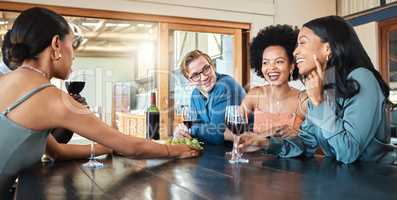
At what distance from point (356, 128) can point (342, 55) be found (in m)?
0.33

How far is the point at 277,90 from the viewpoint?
7.80ft

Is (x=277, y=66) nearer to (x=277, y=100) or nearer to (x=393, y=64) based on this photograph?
(x=277, y=100)

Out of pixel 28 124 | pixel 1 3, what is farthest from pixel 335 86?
pixel 1 3

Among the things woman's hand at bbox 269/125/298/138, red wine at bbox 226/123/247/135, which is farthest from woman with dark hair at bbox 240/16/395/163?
woman's hand at bbox 269/125/298/138

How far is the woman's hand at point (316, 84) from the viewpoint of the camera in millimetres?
1517

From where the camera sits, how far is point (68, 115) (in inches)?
48.0

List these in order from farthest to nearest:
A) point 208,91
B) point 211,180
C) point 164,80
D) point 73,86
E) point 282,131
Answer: point 164,80 < point 208,91 < point 282,131 < point 73,86 < point 211,180

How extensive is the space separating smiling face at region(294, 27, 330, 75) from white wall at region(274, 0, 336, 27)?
113 inches

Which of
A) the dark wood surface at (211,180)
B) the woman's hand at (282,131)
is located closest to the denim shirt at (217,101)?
the woman's hand at (282,131)

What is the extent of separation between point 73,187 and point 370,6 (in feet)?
13.2

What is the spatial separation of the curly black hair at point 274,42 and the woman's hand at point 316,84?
761mm

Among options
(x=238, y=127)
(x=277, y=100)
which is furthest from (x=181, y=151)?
(x=277, y=100)

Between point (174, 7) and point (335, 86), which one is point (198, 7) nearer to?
point (174, 7)

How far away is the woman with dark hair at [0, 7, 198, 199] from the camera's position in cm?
122
